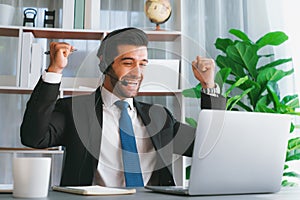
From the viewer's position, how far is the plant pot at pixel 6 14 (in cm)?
263

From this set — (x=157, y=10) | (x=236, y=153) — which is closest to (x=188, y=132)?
(x=236, y=153)

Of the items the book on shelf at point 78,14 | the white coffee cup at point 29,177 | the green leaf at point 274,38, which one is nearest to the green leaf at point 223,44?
the green leaf at point 274,38

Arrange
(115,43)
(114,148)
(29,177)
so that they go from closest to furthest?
(29,177) < (115,43) < (114,148)

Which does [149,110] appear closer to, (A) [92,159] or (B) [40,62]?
(A) [92,159]

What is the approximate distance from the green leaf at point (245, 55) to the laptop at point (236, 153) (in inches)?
59.0

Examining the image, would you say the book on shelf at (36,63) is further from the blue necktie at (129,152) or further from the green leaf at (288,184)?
the green leaf at (288,184)

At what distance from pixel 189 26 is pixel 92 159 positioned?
5.50 feet

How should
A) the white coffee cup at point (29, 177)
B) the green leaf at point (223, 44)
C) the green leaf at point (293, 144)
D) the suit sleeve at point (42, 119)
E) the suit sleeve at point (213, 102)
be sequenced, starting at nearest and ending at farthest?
the white coffee cup at point (29, 177) < the suit sleeve at point (42, 119) < the suit sleeve at point (213, 102) < the green leaf at point (293, 144) < the green leaf at point (223, 44)

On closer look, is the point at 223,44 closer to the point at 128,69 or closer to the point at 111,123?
the point at 111,123

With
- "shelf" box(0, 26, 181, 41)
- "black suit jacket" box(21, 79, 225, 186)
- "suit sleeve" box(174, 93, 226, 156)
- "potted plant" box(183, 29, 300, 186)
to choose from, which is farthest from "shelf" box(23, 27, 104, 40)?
"suit sleeve" box(174, 93, 226, 156)

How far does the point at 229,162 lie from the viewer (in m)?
1.00

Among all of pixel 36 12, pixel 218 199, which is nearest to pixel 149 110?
pixel 218 199

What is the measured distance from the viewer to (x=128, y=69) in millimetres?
1369

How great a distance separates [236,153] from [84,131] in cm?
83
